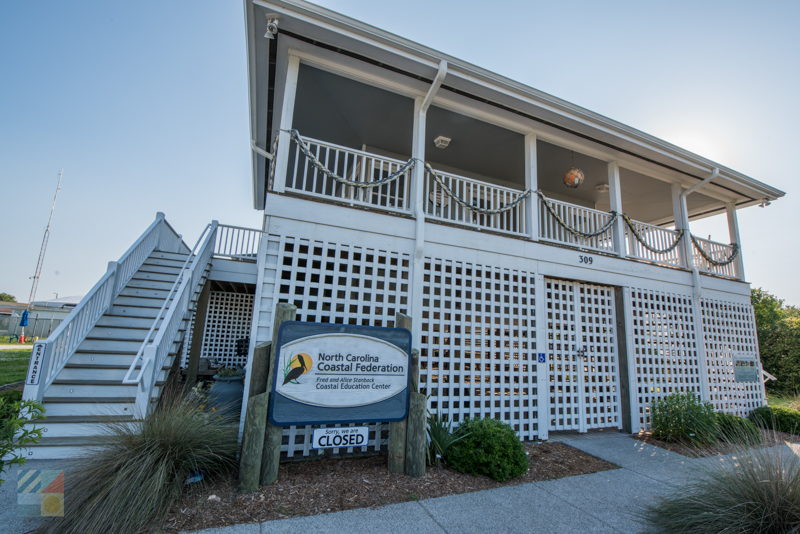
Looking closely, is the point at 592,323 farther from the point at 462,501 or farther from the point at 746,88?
the point at 746,88

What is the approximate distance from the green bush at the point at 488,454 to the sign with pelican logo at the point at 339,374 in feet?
A: 2.87

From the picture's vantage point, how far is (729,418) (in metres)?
6.00

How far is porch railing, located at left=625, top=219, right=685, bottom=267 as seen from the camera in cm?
717

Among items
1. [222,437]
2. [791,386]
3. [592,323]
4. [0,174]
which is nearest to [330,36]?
[222,437]

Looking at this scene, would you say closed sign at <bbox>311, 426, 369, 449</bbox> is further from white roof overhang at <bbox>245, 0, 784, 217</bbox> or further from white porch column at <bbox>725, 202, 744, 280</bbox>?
white porch column at <bbox>725, 202, 744, 280</bbox>

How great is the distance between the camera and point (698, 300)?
736 centimetres

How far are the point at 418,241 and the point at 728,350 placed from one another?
751 centimetres

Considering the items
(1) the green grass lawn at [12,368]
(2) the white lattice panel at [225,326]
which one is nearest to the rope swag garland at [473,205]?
(1) the green grass lawn at [12,368]

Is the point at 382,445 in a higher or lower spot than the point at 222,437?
lower

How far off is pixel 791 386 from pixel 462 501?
16669 millimetres

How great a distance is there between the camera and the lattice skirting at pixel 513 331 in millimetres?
4531

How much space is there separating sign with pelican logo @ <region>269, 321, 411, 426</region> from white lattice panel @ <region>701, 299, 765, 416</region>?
Answer: 7146 millimetres

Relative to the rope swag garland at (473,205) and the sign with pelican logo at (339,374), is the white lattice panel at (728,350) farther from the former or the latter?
A: the sign with pelican logo at (339,374)

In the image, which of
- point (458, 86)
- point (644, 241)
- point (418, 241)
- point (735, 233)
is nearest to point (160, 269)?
point (418, 241)
